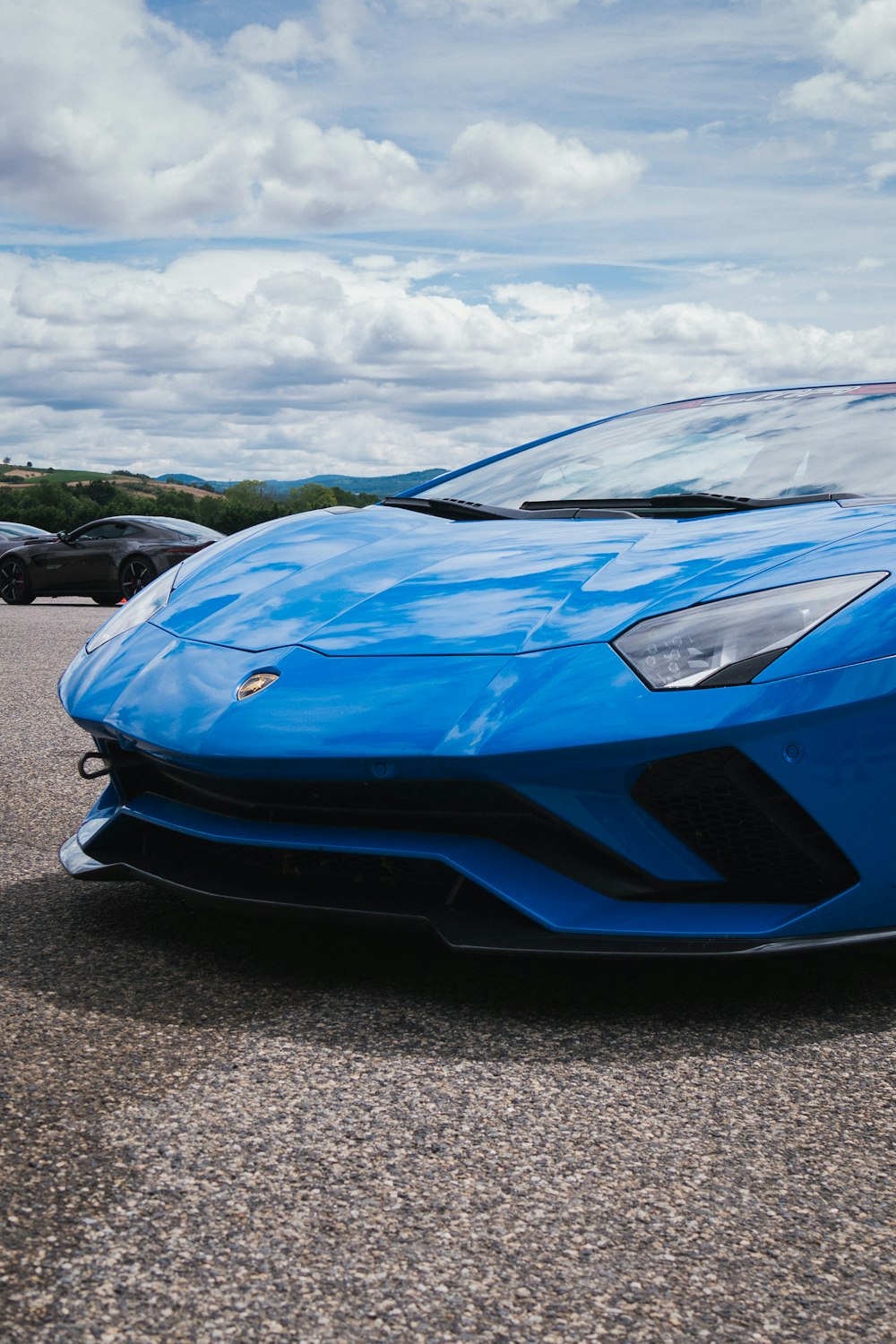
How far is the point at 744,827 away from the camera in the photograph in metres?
2.20

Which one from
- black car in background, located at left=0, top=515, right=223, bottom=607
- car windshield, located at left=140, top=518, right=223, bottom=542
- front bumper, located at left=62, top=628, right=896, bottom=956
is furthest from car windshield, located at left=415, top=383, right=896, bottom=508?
car windshield, located at left=140, top=518, right=223, bottom=542

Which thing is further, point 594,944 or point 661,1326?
point 594,944

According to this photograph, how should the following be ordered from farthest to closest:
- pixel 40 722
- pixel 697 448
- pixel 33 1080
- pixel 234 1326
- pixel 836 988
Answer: pixel 40 722 → pixel 697 448 → pixel 836 988 → pixel 33 1080 → pixel 234 1326

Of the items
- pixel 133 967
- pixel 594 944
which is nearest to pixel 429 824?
pixel 594 944

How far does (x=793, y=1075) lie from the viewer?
6.73 ft

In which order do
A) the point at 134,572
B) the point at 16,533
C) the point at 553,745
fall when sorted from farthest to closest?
1. the point at 16,533
2. the point at 134,572
3. the point at 553,745

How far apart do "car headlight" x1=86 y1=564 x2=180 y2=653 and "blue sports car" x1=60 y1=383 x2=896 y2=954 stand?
28 cm

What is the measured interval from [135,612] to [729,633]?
1446 mm

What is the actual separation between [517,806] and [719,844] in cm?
34

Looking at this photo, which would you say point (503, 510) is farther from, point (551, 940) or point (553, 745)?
point (551, 940)

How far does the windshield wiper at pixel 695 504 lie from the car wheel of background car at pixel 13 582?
15.1 meters

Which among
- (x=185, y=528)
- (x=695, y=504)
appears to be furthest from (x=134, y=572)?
(x=695, y=504)

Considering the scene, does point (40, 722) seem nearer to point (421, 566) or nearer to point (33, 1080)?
point (421, 566)

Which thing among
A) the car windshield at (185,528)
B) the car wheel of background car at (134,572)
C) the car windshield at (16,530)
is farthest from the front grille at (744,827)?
the car windshield at (16,530)
